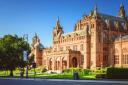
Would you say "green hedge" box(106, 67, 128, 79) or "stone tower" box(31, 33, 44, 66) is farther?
Result: "stone tower" box(31, 33, 44, 66)

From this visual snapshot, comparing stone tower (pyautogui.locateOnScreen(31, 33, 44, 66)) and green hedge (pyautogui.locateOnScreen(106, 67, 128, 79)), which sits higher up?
stone tower (pyautogui.locateOnScreen(31, 33, 44, 66))

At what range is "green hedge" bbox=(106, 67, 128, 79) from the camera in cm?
5569

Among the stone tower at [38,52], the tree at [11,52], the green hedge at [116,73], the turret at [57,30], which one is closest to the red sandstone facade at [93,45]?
the turret at [57,30]

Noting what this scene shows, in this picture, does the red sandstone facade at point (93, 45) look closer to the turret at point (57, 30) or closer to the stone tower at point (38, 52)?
the turret at point (57, 30)

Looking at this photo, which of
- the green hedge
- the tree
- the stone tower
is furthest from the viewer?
the stone tower

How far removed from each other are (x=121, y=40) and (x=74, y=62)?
19.3 metres

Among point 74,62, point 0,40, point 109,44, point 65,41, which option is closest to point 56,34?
point 65,41

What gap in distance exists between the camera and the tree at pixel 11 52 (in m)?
75.4

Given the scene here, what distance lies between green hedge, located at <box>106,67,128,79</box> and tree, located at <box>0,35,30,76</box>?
2735 cm

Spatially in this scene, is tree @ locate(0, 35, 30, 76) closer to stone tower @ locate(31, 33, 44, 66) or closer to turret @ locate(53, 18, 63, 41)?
turret @ locate(53, 18, 63, 41)

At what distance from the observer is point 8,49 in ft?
253

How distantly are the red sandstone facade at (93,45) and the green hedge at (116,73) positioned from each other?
1349 inches

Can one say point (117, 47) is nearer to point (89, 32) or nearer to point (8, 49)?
point (89, 32)

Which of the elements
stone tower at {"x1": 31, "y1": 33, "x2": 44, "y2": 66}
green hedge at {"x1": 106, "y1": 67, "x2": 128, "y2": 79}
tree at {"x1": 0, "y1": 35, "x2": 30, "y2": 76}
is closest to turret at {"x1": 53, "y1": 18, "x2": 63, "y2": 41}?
stone tower at {"x1": 31, "y1": 33, "x2": 44, "y2": 66}
